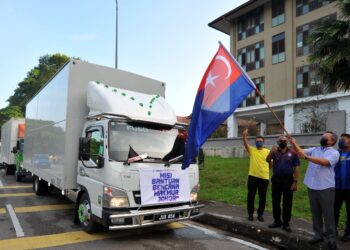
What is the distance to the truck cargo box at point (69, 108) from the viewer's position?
7.67 m

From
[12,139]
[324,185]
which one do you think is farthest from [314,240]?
[12,139]

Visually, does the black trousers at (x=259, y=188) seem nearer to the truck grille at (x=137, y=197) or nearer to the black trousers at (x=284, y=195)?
the black trousers at (x=284, y=195)

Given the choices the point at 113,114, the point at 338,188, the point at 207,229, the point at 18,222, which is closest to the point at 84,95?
the point at 113,114

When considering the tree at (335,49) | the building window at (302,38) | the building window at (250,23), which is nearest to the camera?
the tree at (335,49)

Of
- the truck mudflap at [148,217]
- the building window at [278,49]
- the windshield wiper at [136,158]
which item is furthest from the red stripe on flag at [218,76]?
the building window at [278,49]

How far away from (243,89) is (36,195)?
28.8 feet

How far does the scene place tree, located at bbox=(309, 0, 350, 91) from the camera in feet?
37.0

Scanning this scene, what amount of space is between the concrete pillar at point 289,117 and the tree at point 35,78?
43190 millimetres

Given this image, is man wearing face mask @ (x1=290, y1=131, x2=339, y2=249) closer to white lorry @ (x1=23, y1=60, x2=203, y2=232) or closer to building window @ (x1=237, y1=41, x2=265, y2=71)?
white lorry @ (x1=23, y1=60, x2=203, y2=232)

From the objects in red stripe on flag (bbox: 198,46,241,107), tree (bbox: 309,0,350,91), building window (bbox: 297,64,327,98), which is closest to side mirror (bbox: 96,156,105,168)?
red stripe on flag (bbox: 198,46,241,107)

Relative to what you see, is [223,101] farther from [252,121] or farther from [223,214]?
[252,121]

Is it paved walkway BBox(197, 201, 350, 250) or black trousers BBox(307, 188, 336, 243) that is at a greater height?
black trousers BBox(307, 188, 336, 243)

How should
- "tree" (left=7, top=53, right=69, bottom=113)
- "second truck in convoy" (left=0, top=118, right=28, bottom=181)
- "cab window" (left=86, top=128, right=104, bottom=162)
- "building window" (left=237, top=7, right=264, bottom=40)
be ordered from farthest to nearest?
1. "tree" (left=7, top=53, right=69, bottom=113)
2. "building window" (left=237, top=7, right=264, bottom=40)
3. "second truck in convoy" (left=0, top=118, right=28, bottom=181)
4. "cab window" (left=86, top=128, right=104, bottom=162)

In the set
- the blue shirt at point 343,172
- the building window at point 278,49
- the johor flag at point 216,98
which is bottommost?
the blue shirt at point 343,172
